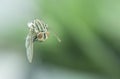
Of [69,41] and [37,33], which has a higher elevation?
[69,41]

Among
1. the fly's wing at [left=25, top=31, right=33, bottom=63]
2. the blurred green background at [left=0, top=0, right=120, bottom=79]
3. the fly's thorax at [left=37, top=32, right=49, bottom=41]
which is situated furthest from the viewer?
the blurred green background at [left=0, top=0, right=120, bottom=79]

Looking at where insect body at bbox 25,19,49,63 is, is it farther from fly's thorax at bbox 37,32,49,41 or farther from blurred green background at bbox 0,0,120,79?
blurred green background at bbox 0,0,120,79

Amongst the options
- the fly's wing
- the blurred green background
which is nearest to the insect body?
the fly's wing

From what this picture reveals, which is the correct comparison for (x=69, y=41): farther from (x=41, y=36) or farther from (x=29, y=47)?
(x=29, y=47)

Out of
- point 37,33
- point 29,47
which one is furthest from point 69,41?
point 29,47

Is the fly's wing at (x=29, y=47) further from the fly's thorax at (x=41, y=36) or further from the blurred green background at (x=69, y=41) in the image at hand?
the blurred green background at (x=69, y=41)

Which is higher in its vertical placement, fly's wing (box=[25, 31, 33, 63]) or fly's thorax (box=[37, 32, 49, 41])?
fly's thorax (box=[37, 32, 49, 41])

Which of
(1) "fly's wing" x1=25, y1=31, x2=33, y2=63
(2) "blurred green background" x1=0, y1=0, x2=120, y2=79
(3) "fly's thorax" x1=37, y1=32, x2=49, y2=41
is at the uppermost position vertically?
(2) "blurred green background" x1=0, y1=0, x2=120, y2=79

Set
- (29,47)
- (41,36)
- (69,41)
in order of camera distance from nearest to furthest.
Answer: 1. (29,47)
2. (41,36)
3. (69,41)

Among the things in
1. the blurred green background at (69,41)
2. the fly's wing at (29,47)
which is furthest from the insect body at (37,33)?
the blurred green background at (69,41)

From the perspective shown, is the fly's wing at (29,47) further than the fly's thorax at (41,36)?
No
